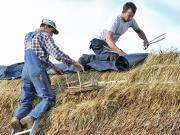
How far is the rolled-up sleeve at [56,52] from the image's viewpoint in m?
7.58

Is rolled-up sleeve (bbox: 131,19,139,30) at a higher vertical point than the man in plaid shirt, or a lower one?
higher

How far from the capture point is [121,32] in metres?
8.74

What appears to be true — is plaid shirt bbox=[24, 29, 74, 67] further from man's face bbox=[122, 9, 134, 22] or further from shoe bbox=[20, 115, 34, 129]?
man's face bbox=[122, 9, 134, 22]

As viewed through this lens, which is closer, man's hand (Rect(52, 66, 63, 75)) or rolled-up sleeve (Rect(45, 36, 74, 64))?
rolled-up sleeve (Rect(45, 36, 74, 64))

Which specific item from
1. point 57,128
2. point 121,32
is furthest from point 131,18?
point 57,128

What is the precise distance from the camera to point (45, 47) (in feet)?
25.3

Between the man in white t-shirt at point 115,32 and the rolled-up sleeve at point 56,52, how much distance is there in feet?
3.10

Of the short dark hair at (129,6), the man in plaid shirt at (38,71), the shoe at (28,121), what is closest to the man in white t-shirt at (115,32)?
the short dark hair at (129,6)

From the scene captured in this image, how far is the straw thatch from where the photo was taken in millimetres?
6926

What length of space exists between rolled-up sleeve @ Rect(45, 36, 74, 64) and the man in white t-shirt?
94cm

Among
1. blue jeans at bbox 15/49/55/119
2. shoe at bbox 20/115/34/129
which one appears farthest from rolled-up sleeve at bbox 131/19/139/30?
shoe at bbox 20/115/34/129

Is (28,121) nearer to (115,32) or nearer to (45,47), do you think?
(45,47)

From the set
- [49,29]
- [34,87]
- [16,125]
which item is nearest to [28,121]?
[16,125]

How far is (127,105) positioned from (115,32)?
5.74 feet
